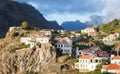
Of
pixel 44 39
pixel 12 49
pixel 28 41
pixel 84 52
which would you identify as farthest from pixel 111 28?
pixel 12 49

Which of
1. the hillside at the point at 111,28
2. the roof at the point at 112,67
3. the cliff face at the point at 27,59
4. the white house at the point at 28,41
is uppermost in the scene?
the hillside at the point at 111,28

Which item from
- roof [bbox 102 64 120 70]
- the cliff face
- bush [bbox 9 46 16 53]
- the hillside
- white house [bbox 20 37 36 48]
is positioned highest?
the hillside

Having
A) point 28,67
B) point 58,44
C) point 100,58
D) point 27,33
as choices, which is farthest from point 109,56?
point 27,33

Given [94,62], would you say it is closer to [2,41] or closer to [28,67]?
[28,67]

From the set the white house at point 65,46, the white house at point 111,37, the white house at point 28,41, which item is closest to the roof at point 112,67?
the white house at point 65,46

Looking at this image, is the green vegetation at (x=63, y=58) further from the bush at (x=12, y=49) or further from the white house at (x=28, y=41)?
the bush at (x=12, y=49)

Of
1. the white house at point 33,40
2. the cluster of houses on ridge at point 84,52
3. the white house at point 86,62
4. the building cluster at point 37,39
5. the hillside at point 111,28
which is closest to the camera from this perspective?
the cluster of houses on ridge at point 84,52

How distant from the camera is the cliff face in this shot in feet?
349

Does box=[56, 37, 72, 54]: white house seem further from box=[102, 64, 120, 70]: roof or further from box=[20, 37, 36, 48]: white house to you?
box=[102, 64, 120, 70]: roof

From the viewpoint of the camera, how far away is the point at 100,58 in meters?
102

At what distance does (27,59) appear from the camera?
109562 mm

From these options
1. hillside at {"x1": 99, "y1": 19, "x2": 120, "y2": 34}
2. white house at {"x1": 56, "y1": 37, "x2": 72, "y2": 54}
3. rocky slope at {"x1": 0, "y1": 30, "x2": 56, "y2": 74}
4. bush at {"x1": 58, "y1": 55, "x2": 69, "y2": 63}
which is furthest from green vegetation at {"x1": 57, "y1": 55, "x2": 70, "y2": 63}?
hillside at {"x1": 99, "y1": 19, "x2": 120, "y2": 34}

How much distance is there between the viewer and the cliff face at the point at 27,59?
106375mm

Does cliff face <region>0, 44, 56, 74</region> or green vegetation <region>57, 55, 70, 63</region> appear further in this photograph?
cliff face <region>0, 44, 56, 74</region>
